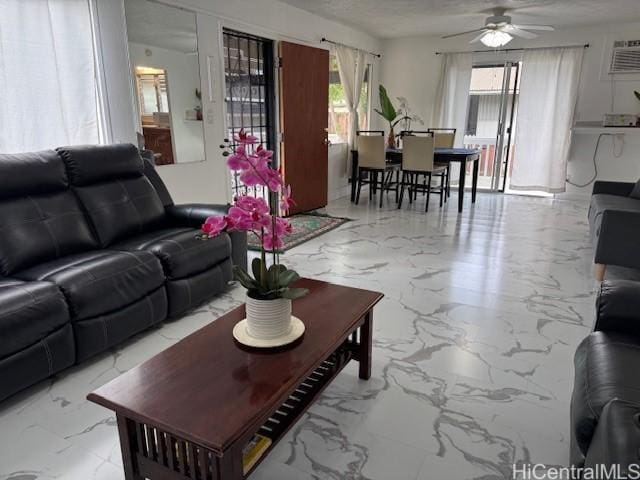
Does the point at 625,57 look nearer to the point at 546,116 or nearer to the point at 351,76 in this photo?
the point at 546,116

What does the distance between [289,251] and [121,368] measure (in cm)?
200

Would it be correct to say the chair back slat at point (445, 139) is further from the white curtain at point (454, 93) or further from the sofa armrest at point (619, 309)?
the sofa armrest at point (619, 309)

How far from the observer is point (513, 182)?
6648mm

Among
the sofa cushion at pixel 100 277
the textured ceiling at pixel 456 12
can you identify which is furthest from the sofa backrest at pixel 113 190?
the textured ceiling at pixel 456 12

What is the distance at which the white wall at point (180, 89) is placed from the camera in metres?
3.44

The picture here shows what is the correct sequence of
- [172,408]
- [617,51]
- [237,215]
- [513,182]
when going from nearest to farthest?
1. [172,408]
2. [237,215]
3. [617,51]
4. [513,182]

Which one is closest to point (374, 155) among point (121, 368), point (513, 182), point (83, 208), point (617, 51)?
point (513, 182)

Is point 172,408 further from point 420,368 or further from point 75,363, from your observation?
point 420,368

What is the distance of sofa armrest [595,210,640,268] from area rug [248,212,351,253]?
2.36m

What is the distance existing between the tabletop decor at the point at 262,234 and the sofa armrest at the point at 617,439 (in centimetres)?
89

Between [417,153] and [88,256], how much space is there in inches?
162

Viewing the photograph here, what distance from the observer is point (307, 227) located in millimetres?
4758

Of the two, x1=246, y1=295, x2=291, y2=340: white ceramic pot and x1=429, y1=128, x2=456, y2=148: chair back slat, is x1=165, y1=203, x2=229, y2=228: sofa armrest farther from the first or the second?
x1=429, y1=128, x2=456, y2=148: chair back slat

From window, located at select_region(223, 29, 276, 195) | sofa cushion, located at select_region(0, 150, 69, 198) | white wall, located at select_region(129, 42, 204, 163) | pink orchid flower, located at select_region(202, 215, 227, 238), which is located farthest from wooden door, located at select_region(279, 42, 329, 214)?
pink orchid flower, located at select_region(202, 215, 227, 238)
